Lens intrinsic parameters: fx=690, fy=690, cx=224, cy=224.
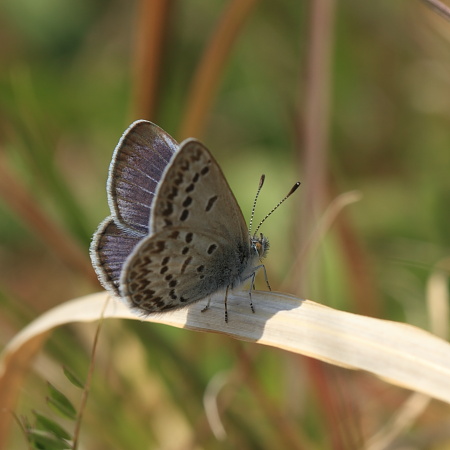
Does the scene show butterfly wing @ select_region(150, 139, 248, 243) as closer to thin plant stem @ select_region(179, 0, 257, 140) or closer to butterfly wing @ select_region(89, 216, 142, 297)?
butterfly wing @ select_region(89, 216, 142, 297)

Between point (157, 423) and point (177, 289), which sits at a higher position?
point (177, 289)

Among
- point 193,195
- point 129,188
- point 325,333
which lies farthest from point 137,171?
point 325,333

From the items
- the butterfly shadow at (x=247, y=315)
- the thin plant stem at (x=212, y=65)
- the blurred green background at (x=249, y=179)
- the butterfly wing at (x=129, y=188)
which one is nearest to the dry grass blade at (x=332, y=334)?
the butterfly shadow at (x=247, y=315)

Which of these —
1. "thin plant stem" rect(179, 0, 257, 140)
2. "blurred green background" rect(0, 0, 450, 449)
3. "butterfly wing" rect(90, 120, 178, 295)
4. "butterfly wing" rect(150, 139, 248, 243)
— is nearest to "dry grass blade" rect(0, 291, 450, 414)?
"butterfly wing" rect(90, 120, 178, 295)

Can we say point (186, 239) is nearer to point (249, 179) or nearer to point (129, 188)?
point (129, 188)

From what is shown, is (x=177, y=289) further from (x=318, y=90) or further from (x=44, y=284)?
(x=44, y=284)

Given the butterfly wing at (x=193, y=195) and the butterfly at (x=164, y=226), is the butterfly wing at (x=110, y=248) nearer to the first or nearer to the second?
the butterfly at (x=164, y=226)

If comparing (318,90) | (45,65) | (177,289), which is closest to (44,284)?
(45,65)
